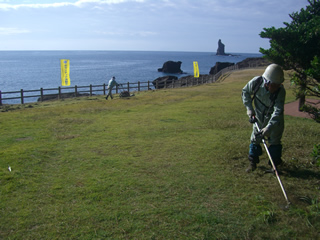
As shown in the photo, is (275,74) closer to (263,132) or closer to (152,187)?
(263,132)

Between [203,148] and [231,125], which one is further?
[231,125]

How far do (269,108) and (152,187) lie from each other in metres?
2.15

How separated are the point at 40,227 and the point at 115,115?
344 inches

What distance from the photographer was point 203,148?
6.90 meters

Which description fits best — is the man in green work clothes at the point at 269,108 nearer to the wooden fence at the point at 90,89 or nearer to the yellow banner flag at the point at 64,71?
the wooden fence at the point at 90,89

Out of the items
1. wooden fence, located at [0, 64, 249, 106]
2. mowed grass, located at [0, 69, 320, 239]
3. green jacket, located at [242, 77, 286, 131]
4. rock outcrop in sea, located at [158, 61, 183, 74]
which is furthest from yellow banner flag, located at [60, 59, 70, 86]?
rock outcrop in sea, located at [158, 61, 183, 74]

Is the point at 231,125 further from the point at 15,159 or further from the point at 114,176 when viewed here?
the point at 15,159

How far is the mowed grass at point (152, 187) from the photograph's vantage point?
3518mm

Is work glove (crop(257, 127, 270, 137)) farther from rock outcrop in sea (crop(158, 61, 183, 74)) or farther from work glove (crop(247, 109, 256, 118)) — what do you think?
rock outcrop in sea (crop(158, 61, 183, 74))

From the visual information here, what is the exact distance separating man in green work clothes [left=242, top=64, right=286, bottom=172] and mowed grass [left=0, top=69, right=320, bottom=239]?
1.61 feet

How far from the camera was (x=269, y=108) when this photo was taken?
15.6 ft

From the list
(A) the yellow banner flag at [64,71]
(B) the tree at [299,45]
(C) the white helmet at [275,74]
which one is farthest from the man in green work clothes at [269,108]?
(A) the yellow banner flag at [64,71]

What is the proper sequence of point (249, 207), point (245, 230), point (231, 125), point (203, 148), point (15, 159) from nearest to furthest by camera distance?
point (245, 230) < point (249, 207) < point (15, 159) < point (203, 148) < point (231, 125)

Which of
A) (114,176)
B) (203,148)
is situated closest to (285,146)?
(203,148)
